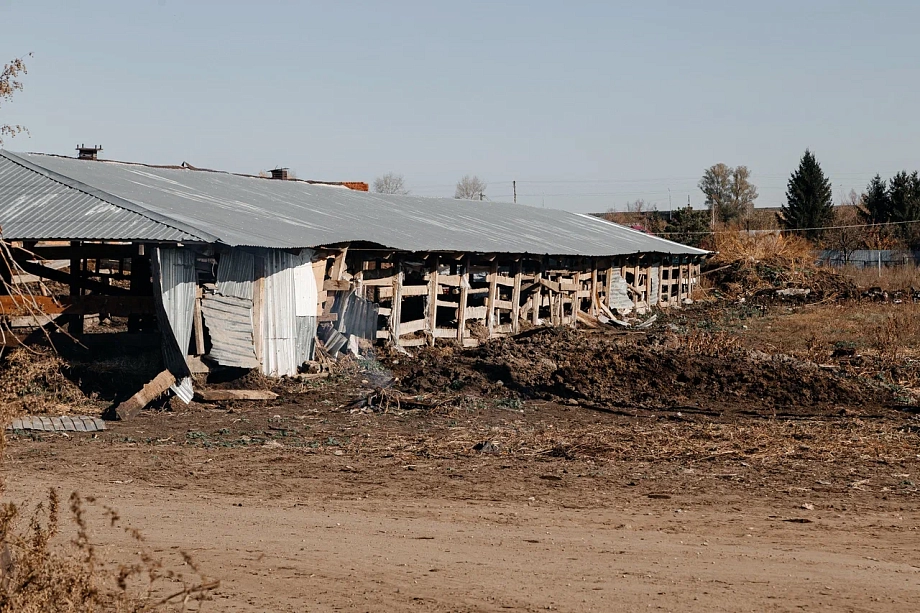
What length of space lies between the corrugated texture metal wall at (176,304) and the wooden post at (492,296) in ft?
33.2

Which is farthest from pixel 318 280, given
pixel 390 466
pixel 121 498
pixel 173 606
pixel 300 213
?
pixel 173 606

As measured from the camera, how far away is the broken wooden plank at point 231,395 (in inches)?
619

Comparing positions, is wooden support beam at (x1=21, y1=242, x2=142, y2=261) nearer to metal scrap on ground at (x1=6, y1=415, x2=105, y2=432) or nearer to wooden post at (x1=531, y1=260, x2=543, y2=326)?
metal scrap on ground at (x1=6, y1=415, x2=105, y2=432)

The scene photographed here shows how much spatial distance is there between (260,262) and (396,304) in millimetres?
4664

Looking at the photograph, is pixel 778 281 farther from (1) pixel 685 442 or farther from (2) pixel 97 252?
(1) pixel 685 442

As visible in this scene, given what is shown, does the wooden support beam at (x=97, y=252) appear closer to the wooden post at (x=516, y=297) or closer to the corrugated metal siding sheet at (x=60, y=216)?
the corrugated metal siding sheet at (x=60, y=216)

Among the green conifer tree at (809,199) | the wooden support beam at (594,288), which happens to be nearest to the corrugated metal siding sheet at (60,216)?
the wooden support beam at (594,288)

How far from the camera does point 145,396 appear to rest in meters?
15.0

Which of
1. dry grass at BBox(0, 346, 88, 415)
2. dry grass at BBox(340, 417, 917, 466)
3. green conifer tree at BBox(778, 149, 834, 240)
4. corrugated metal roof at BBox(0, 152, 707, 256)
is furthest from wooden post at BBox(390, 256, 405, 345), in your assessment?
green conifer tree at BBox(778, 149, 834, 240)

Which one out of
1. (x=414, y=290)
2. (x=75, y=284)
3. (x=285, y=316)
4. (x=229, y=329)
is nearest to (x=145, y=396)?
(x=229, y=329)

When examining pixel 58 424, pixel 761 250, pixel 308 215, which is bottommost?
pixel 58 424

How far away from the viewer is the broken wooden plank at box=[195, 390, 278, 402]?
1571 centimetres

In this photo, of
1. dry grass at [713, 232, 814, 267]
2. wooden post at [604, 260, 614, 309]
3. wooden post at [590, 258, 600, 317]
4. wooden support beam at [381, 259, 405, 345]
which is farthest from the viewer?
dry grass at [713, 232, 814, 267]

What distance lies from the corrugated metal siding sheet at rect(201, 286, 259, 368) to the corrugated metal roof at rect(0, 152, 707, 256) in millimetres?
1140
